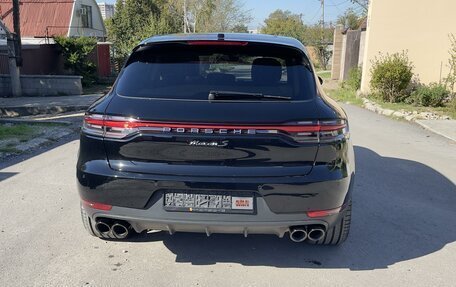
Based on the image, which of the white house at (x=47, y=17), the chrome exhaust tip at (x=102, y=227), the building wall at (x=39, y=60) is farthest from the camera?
the white house at (x=47, y=17)

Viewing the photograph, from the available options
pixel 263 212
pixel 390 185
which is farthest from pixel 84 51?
pixel 263 212

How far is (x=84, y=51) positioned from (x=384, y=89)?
15.9m

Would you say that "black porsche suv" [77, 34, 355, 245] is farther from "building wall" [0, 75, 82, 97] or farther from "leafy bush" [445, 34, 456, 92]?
"building wall" [0, 75, 82, 97]

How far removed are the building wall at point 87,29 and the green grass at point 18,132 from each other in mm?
27951

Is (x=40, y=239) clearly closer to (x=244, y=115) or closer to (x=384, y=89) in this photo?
(x=244, y=115)

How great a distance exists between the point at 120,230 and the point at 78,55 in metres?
21.3

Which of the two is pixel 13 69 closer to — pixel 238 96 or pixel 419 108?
pixel 419 108

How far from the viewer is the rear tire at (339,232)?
3471 millimetres

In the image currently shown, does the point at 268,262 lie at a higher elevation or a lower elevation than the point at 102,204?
lower

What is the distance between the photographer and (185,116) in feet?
9.74

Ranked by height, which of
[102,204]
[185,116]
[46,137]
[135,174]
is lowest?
[46,137]

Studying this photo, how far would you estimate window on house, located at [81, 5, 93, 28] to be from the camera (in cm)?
3756

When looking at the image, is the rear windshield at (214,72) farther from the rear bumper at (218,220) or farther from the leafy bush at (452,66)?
the leafy bush at (452,66)

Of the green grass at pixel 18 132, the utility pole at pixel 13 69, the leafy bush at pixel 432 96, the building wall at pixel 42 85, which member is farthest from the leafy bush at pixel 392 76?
the utility pole at pixel 13 69
